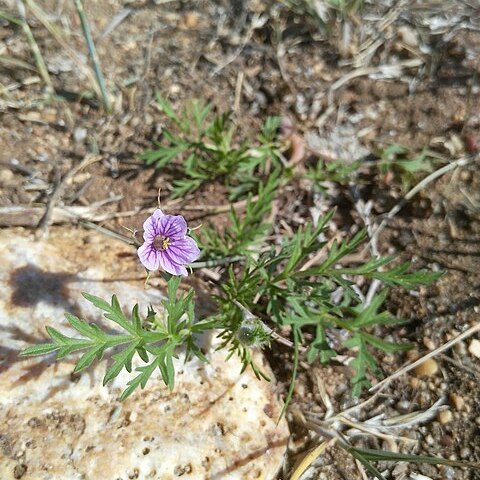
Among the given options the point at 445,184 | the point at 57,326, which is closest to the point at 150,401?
the point at 57,326

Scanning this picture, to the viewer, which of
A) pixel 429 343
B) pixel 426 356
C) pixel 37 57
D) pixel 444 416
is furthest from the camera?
pixel 37 57

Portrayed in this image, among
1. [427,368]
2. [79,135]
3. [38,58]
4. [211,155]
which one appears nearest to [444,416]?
[427,368]

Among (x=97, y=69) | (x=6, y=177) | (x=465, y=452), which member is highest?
(x=97, y=69)

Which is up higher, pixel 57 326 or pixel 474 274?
pixel 57 326

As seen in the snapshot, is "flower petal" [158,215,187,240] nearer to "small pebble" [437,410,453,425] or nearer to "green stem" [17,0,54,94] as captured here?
"small pebble" [437,410,453,425]

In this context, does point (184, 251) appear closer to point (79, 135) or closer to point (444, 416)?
point (444, 416)

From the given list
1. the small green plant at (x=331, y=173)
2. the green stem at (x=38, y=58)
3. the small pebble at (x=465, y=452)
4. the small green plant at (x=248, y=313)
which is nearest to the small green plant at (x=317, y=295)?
the small green plant at (x=248, y=313)

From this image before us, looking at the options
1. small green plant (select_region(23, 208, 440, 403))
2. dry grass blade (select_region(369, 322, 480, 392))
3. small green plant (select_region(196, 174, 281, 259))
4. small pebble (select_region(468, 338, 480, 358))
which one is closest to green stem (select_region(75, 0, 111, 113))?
small green plant (select_region(196, 174, 281, 259))

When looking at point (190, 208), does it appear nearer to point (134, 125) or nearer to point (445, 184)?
point (134, 125)
